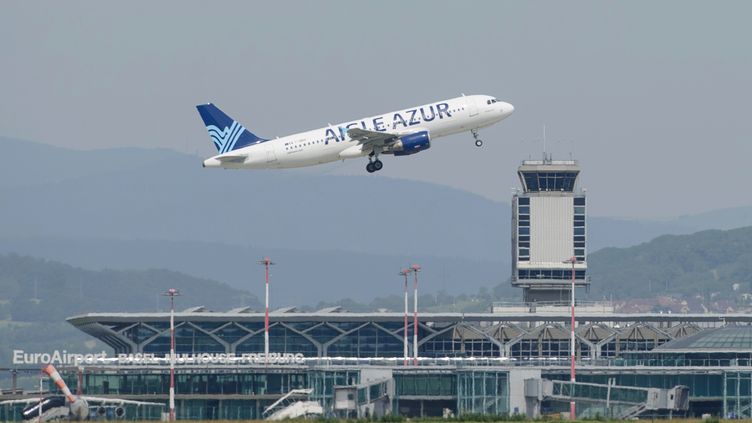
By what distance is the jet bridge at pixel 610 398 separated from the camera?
14925 centimetres

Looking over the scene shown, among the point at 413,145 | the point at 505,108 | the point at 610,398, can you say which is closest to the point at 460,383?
the point at 610,398

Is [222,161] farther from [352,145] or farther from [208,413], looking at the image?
[208,413]

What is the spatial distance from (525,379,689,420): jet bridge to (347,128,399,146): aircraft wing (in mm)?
25234

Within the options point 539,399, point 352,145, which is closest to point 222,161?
point 352,145

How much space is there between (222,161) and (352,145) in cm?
1154

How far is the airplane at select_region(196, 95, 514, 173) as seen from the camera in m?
151

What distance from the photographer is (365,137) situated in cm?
15225

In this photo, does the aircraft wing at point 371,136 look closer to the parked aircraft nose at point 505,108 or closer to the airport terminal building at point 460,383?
the parked aircraft nose at point 505,108

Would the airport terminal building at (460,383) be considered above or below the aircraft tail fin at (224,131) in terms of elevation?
below

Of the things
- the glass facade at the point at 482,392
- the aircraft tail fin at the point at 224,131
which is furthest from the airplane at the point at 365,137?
the glass facade at the point at 482,392

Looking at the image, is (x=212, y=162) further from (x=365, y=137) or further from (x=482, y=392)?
(x=482, y=392)

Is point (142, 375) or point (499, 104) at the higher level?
point (499, 104)

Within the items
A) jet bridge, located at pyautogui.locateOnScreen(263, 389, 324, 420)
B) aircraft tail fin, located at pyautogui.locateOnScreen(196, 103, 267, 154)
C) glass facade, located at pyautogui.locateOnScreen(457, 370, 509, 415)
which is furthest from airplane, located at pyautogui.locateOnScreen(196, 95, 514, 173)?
glass facade, located at pyautogui.locateOnScreen(457, 370, 509, 415)

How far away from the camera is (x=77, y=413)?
13812cm
